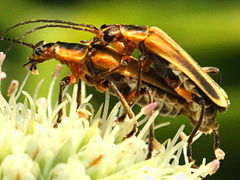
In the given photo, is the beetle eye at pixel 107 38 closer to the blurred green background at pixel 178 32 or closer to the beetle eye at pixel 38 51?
the beetle eye at pixel 38 51

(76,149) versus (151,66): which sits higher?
(151,66)

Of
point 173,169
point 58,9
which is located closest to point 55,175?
point 173,169

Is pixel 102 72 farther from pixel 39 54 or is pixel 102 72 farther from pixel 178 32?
pixel 178 32

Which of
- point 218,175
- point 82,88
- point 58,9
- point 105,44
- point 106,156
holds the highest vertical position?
point 58,9

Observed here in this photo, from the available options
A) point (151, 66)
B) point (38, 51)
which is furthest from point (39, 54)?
point (151, 66)

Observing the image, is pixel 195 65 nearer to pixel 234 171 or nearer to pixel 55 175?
pixel 55 175
